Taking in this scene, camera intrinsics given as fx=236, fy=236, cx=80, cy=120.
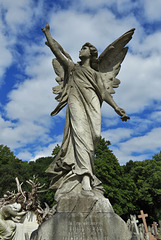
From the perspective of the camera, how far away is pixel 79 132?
15.9 feet

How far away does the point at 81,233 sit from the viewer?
3711 millimetres

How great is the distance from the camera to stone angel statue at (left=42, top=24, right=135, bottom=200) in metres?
4.56

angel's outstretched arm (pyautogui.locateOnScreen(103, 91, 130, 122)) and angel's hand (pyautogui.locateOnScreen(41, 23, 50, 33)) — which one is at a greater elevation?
angel's hand (pyautogui.locateOnScreen(41, 23, 50, 33))

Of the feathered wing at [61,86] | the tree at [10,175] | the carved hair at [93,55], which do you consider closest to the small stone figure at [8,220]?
the feathered wing at [61,86]

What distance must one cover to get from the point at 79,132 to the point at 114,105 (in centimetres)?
146


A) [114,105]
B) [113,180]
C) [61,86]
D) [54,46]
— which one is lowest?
[114,105]

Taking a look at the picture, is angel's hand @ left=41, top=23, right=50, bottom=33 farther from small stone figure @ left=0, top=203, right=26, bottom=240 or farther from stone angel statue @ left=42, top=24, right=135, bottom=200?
small stone figure @ left=0, top=203, right=26, bottom=240

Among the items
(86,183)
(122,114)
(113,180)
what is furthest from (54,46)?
(113,180)

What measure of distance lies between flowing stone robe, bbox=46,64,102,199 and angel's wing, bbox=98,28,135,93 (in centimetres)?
55

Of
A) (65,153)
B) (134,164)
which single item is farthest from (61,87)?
(134,164)

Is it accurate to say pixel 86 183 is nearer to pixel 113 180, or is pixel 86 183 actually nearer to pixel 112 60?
pixel 112 60

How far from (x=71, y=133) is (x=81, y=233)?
81.3 inches

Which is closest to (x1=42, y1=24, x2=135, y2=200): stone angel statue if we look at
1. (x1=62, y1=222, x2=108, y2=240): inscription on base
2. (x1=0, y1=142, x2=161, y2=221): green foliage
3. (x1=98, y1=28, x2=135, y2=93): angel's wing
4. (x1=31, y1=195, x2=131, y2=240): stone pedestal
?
(x1=98, y1=28, x2=135, y2=93): angel's wing

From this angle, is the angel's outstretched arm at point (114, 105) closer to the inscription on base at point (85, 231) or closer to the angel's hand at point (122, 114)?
the angel's hand at point (122, 114)
